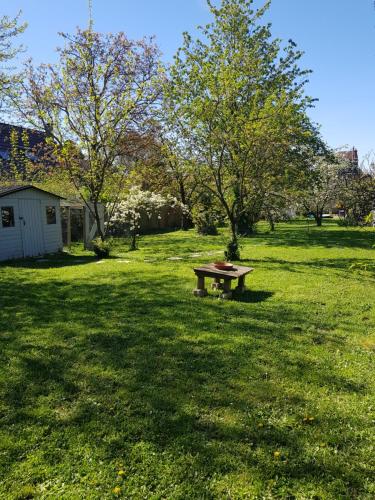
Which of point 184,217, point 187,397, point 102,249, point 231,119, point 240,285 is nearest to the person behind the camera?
point 187,397

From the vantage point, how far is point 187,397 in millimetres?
3654

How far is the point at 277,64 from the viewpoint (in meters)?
17.7

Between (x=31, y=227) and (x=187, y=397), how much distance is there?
482 inches

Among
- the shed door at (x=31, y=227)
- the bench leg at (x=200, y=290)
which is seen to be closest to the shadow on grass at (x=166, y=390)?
the bench leg at (x=200, y=290)

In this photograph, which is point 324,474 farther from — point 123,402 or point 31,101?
point 31,101

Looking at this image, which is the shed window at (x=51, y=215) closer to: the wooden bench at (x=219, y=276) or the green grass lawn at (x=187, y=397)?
the green grass lawn at (x=187, y=397)

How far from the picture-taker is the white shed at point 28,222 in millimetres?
12891

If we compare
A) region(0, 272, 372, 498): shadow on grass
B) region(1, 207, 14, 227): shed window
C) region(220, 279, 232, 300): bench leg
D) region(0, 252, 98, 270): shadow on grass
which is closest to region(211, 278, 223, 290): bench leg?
region(220, 279, 232, 300): bench leg

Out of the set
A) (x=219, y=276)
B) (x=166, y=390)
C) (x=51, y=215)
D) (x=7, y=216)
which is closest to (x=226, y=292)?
(x=219, y=276)

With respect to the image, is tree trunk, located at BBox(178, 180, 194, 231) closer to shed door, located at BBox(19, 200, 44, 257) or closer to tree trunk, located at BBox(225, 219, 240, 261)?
tree trunk, located at BBox(225, 219, 240, 261)

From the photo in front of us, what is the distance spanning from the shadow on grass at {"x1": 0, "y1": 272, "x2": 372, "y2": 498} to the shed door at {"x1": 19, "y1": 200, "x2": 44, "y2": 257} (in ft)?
25.7

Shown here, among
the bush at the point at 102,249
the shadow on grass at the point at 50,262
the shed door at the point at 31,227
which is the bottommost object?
the shadow on grass at the point at 50,262

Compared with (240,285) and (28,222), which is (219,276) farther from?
(28,222)

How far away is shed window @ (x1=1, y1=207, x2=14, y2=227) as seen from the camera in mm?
12821
